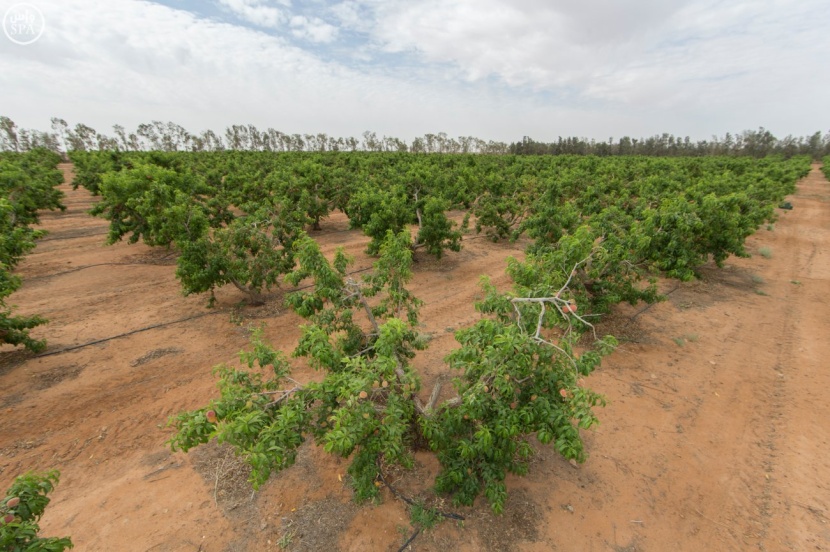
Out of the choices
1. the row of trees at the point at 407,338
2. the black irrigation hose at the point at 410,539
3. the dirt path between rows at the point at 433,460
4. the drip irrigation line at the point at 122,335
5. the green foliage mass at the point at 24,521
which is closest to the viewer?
the green foliage mass at the point at 24,521

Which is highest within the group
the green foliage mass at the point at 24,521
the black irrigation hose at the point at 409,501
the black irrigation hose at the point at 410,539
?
the green foliage mass at the point at 24,521

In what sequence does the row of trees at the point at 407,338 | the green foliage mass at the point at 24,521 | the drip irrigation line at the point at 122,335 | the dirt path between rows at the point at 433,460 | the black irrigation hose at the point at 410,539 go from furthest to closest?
the drip irrigation line at the point at 122,335
the dirt path between rows at the point at 433,460
the black irrigation hose at the point at 410,539
the row of trees at the point at 407,338
the green foliage mass at the point at 24,521

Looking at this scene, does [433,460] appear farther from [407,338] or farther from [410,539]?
[407,338]

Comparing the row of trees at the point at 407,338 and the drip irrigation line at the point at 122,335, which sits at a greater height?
the row of trees at the point at 407,338

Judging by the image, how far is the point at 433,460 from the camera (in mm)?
5848

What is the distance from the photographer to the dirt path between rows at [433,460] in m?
4.93

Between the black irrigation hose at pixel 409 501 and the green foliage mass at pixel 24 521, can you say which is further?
the black irrigation hose at pixel 409 501

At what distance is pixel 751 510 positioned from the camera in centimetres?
530

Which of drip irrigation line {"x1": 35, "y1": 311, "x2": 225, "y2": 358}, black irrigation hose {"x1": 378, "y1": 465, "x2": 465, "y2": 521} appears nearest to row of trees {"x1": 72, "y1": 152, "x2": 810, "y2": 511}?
black irrigation hose {"x1": 378, "y1": 465, "x2": 465, "y2": 521}

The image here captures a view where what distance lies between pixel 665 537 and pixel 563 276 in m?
4.21

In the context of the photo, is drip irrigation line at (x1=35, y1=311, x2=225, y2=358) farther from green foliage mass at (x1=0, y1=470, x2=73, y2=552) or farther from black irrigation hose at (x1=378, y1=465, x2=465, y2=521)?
black irrigation hose at (x1=378, y1=465, x2=465, y2=521)

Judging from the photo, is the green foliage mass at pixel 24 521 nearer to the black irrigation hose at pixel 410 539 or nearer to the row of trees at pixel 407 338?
the row of trees at pixel 407 338

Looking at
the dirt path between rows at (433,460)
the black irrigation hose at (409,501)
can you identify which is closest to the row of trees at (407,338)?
the black irrigation hose at (409,501)

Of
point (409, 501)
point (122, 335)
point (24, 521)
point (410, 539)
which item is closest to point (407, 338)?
point (409, 501)
